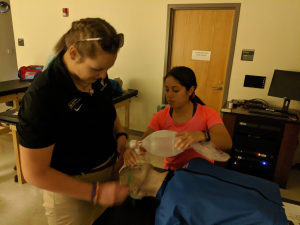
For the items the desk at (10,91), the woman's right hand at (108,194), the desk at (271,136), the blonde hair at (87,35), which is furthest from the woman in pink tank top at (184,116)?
the desk at (10,91)

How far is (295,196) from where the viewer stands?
2.34 metres

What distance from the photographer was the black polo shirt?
0.70 m

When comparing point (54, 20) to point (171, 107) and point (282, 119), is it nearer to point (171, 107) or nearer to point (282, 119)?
point (171, 107)

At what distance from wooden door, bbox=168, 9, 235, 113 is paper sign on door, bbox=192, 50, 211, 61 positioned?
0.13 feet

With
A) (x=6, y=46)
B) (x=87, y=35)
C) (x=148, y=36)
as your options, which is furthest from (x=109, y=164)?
(x=6, y=46)

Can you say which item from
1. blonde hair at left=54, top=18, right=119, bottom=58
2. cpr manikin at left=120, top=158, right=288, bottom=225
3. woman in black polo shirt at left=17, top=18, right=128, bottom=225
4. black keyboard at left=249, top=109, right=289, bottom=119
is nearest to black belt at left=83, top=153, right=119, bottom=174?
woman in black polo shirt at left=17, top=18, right=128, bottom=225

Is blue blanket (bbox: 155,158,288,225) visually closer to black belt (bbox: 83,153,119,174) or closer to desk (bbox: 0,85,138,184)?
black belt (bbox: 83,153,119,174)

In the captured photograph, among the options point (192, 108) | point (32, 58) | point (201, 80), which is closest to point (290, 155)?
point (201, 80)

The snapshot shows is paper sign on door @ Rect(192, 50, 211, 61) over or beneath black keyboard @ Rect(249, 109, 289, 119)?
over

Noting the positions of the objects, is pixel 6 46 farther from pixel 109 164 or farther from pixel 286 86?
pixel 286 86

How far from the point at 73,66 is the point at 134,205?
0.63 meters

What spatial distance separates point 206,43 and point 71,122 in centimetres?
259

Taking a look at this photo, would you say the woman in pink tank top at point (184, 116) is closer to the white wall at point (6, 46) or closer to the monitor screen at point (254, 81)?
the monitor screen at point (254, 81)

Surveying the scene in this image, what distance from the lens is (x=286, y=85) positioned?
2.45 m
